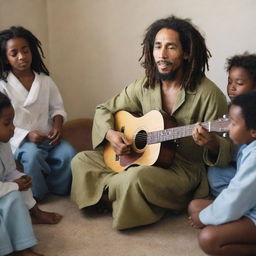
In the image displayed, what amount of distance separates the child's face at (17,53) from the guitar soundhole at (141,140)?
A: 0.75 metres

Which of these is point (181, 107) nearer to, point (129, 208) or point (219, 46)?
point (129, 208)

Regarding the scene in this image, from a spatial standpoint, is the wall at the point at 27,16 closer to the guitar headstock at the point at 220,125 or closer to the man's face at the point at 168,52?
the man's face at the point at 168,52

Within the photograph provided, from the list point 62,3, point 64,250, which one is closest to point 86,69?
point 62,3

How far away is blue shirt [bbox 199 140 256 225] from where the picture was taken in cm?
153

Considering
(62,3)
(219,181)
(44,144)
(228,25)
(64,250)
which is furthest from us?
(62,3)

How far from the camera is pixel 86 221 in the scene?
2008 millimetres

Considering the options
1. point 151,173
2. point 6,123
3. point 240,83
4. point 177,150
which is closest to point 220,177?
point 177,150

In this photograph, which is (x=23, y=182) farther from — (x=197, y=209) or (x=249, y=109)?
(x=249, y=109)

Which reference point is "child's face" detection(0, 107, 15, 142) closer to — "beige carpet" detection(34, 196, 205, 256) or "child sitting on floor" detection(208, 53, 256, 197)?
"beige carpet" detection(34, 196, 205, 256)

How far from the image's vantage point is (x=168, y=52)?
79.1 inches

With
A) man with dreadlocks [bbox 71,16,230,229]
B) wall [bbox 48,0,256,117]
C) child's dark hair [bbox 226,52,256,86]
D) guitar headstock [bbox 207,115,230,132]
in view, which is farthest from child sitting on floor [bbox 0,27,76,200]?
child's dark hair [bbox 226,52,256,86]

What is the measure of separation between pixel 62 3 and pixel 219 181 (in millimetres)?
1776

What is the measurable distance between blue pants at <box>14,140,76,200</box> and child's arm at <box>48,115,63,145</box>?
0.12ft

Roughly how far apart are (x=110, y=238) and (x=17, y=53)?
3.66 feet
